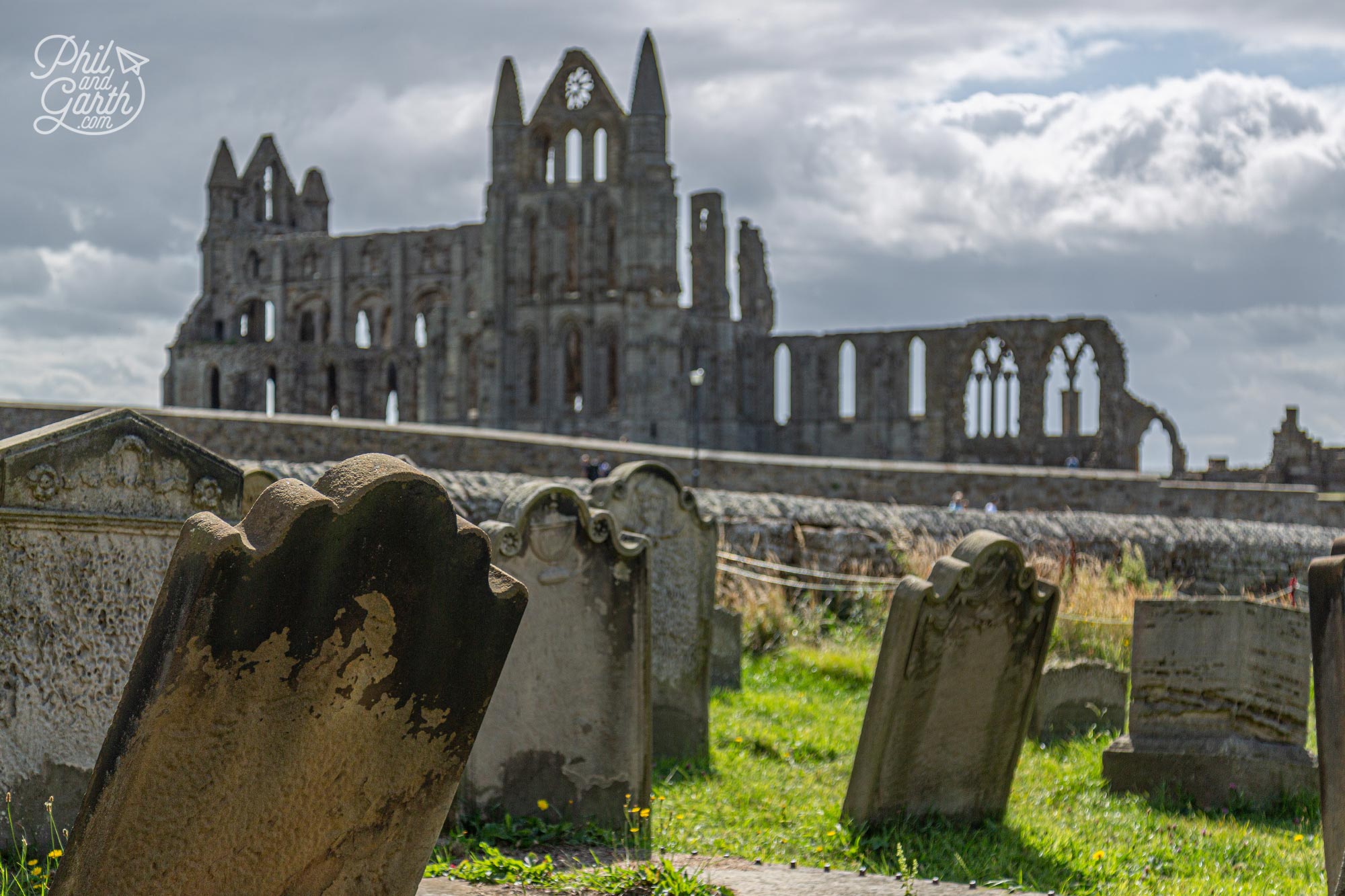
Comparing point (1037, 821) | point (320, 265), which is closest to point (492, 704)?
point (1037, 821)

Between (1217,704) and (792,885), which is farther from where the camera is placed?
(1217,704)

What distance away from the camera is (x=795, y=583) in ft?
40.0

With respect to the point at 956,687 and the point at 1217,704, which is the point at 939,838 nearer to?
the point at 956,687

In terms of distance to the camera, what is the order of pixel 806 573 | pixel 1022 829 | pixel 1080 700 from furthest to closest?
pixel 806 573, pixel 1080 700, pixel 1022 829

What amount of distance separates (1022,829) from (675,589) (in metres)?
2.64

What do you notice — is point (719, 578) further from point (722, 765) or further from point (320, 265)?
point (320, 265)

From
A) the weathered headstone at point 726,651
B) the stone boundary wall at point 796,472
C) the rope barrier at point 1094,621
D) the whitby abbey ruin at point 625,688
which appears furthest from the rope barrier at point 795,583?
the stone boundary wall at point 796,472

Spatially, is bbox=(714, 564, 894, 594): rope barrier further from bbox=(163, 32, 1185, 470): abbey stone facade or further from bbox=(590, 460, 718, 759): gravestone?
bbox=(163, 32, 1185, 470): abbey stone facade

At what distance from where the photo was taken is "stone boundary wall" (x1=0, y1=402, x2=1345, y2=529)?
2272 centimetres

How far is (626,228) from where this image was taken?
152ft

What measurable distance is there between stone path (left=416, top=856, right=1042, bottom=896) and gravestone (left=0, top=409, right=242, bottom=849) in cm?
143

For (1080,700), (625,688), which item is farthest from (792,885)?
(1080,700)

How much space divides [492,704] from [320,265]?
60.7m

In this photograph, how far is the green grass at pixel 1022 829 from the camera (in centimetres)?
580
